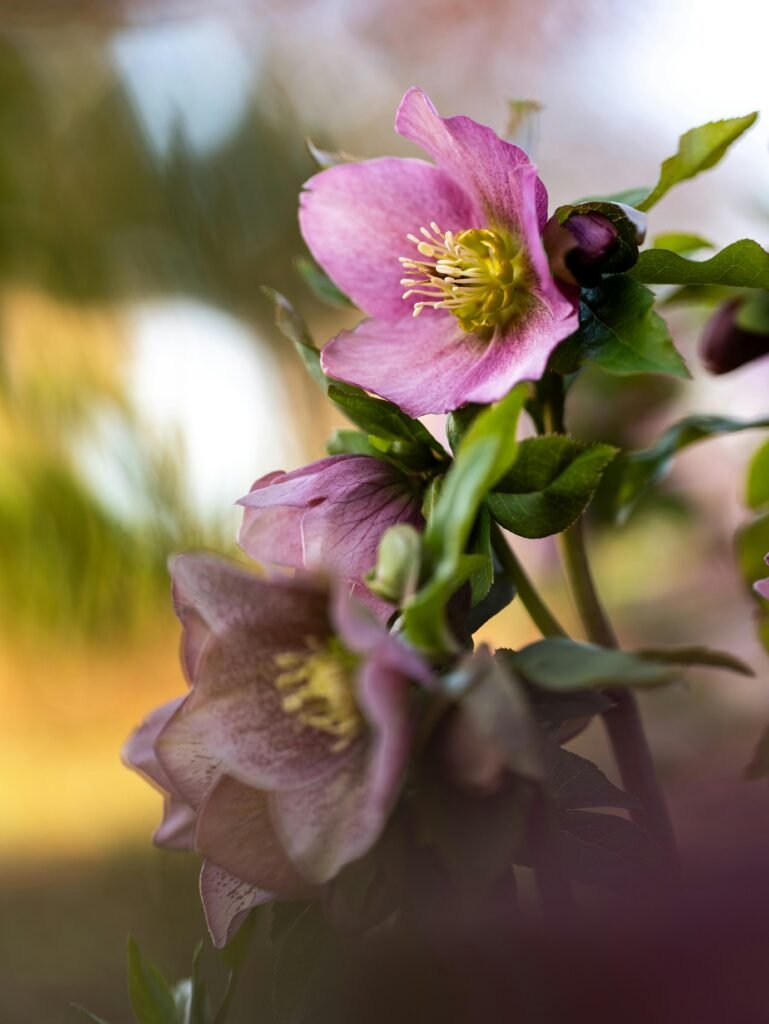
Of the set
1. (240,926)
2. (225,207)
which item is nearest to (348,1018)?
(240,926)

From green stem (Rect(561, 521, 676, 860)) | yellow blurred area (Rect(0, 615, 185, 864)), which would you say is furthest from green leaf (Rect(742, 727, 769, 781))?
yellow blurred area (Rect(0, 615, 185, 864))

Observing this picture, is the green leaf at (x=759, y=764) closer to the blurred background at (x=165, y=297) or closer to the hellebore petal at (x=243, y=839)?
the hellebore petal at (x=243, y=839)

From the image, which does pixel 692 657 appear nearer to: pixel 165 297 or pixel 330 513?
pixel 330 513

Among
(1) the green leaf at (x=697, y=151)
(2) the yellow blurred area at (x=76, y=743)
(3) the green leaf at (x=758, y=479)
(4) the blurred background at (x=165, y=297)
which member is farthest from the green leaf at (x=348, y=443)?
(2) the yellow blurred area at (x=76, y=743)

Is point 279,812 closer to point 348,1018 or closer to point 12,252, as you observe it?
point 348,1018

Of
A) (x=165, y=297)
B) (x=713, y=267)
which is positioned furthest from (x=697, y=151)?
(x=165, y=297)

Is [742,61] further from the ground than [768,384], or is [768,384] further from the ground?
[742,61]

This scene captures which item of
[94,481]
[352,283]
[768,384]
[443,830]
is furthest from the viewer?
[94,481]
